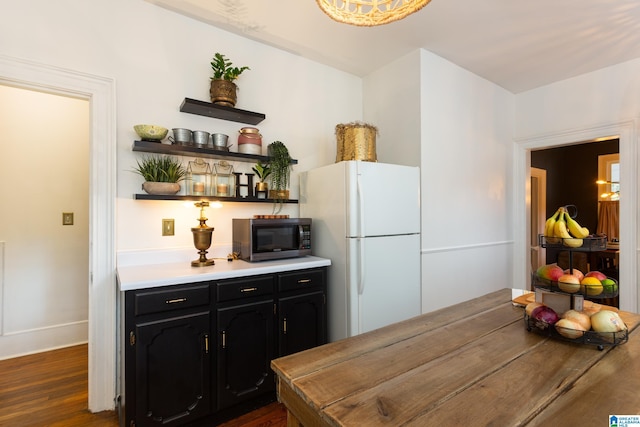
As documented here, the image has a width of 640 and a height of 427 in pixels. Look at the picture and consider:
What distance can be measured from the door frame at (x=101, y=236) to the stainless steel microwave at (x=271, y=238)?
2.74ft

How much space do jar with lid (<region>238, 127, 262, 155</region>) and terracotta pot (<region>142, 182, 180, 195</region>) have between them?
0.60 meters

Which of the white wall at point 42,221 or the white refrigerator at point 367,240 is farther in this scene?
the white wall at point 42,221

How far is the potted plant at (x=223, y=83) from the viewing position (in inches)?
92.1

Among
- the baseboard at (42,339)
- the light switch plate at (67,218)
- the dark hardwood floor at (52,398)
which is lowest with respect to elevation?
the dark hardwood floor at (52,398)

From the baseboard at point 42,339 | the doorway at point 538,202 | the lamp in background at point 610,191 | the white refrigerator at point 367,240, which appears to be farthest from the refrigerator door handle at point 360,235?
the lamp in background at point 610,191

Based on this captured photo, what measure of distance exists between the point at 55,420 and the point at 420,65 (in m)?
3.72

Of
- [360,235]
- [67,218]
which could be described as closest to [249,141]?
[360,235]

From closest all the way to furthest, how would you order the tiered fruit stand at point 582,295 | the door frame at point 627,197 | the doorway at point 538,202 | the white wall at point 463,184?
the tiered fruit stand at point 582,295
the white wall at point 463,184
the door frame at point 627,197
the doorway at point 538,202

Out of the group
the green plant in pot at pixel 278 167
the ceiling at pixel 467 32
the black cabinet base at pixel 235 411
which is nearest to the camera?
the black cabinet base at pixel 235 411

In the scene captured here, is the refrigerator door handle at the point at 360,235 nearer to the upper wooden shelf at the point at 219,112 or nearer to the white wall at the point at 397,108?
the white wall at the point at 397,108

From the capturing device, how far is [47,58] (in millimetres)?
1915

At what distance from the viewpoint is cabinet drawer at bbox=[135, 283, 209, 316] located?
5.40ft

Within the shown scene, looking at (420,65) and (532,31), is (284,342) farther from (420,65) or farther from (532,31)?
(532,31)

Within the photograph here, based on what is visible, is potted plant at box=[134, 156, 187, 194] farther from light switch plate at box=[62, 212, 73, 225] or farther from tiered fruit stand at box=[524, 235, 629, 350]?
tiered fruit stand at box=[524, 235, 629, 350]
